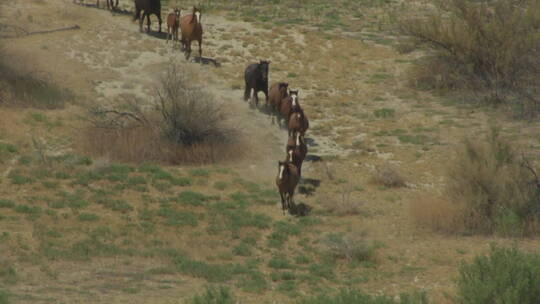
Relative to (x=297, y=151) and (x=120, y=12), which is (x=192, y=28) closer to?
(x=120, y=12)

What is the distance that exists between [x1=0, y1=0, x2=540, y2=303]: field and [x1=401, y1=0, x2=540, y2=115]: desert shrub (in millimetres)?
1095

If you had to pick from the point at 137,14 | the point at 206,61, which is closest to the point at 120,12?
the point at 137,14

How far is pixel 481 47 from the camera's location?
2923 cm

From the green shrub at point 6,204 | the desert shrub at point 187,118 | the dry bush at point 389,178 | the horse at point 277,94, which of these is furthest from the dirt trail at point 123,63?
the green shrub at point 6,204

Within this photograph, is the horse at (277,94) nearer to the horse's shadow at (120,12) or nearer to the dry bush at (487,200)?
the dry bush at (487,200)

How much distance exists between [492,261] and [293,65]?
19.7 metres

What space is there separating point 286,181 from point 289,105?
5.84 metres

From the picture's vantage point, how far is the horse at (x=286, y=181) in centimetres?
1811

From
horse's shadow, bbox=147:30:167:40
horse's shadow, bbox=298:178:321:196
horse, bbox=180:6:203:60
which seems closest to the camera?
horse's shadow, bbox=298:178:321:196

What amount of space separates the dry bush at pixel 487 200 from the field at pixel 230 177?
313 millimetres

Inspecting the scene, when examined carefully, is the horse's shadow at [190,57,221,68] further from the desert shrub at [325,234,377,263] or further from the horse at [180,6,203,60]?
the desert shrub at [325,234,377,263]

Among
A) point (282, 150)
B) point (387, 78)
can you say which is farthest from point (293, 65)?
point (282, 150)

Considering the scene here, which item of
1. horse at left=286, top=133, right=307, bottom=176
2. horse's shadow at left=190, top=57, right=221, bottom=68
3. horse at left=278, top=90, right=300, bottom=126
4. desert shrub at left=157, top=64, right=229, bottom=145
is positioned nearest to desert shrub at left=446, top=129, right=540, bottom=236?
horse at left=286, top=133, right=307, bottom=176

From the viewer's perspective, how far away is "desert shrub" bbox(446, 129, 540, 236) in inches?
688
